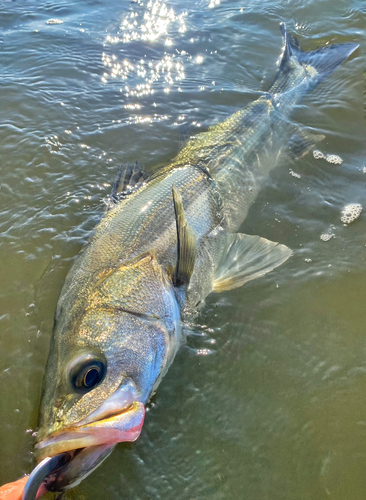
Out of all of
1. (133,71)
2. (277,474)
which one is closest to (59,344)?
(277,474)

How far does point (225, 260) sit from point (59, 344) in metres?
1.57

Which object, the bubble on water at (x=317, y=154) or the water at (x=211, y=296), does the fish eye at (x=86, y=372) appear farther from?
the bubble on water at (x=317, y=154)

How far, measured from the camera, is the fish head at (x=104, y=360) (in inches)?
66.2

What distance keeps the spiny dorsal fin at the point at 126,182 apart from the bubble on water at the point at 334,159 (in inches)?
80.8

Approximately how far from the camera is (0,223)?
3.48 meters

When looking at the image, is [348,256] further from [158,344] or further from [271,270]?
[158,344]

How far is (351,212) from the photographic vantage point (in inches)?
140

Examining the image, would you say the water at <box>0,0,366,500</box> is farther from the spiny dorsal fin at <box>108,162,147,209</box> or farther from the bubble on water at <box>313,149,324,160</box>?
the spiny dorsal fin at <box>108,162,147,209</box>

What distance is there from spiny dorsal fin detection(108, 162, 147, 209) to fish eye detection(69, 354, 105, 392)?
172 centimetres

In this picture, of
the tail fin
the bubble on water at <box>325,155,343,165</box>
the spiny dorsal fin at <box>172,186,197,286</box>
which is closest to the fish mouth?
the spiny dorsal fin at <box>172,186,197,286</box>

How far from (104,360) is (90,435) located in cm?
39

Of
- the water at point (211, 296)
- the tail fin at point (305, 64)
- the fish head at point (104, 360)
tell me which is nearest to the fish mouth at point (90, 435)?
the fish head at point (104, 360)

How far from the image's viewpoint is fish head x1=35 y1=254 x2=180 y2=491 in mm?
1681

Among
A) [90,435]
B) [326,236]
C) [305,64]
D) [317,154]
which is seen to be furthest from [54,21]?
[90,435]
